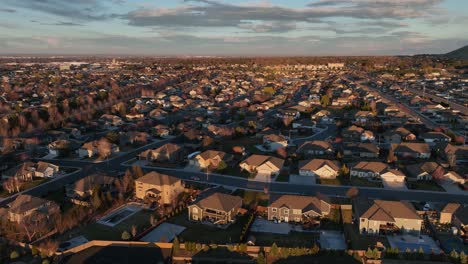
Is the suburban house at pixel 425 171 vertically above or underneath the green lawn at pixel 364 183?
above

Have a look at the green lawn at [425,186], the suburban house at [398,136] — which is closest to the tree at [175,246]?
the green lawn at [425,186]

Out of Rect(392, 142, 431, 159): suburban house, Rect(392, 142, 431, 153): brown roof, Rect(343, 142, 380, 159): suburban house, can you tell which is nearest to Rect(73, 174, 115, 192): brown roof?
Rect(343, 142, 380, 159): suburban house

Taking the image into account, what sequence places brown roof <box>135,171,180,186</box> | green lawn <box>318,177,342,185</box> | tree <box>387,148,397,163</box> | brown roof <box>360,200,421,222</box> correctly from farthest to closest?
tree <box>387,148,397,163</box>
green lawn <box>318,177,342,185</box>
brown roof <box>135,171,180,186</box>
brown roof <box>360,200,421,222</box>

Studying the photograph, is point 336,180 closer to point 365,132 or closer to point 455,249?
point 455,249

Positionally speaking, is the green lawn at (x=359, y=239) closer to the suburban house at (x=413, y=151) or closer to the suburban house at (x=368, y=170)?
the suburban house at (x=368, y=170)

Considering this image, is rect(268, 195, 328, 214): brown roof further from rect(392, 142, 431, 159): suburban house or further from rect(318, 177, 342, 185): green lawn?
rect(392, 142, 431, 159): suburban house

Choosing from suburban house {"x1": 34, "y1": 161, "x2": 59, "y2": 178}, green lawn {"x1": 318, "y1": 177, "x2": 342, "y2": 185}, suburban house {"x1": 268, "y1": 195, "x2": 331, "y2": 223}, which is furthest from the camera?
suburban house {"x1": 34, "y1": 161, "x2": 59, "y2": 178}

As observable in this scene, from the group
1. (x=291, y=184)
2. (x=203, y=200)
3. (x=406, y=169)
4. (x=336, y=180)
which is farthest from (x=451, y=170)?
(x=203, y=200)

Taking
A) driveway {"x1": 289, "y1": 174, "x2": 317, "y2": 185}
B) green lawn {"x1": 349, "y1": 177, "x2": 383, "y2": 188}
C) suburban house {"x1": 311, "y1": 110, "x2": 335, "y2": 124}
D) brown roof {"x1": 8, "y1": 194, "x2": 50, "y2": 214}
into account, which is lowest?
driveway {"x1": 289, "y1": 174, "x2": 317, "y2": 185}
